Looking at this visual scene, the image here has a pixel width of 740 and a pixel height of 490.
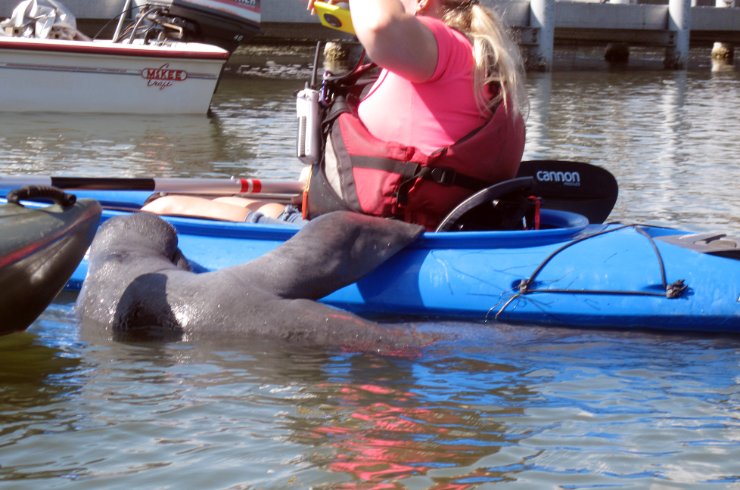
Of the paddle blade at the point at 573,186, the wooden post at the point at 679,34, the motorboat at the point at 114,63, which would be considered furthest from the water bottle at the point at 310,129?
the wooden post at the point at 679,34

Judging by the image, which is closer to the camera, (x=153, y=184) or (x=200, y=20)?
(x=153, y=184)

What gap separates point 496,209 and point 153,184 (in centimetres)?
170

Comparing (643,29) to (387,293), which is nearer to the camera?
(387,293)

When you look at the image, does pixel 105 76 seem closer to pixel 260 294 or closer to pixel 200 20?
pixel 200 20

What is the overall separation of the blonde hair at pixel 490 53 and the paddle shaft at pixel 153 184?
171 cm

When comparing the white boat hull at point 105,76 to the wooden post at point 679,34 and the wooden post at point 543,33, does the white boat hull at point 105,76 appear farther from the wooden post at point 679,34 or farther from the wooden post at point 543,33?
the wooden post at point 679,34

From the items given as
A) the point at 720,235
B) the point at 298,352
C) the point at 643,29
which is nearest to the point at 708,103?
the point at 643,29

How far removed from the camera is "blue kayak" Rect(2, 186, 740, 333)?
163 inches

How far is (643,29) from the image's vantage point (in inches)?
800

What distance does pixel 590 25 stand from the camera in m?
19.8

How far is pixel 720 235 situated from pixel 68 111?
26.0ft

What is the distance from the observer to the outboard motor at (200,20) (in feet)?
37.2

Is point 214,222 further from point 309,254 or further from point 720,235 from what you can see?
point 720,235

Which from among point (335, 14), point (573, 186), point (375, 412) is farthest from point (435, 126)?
point (573, 186)
